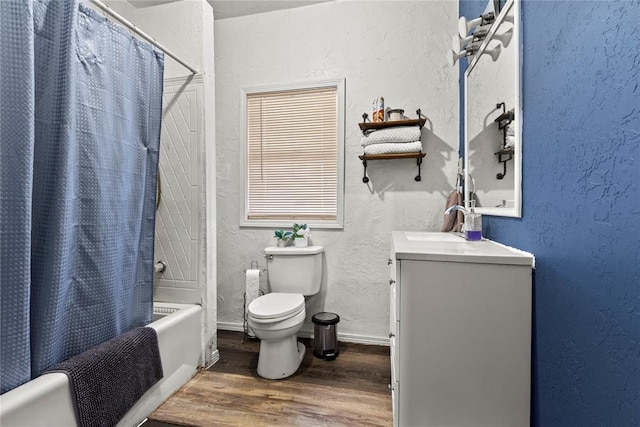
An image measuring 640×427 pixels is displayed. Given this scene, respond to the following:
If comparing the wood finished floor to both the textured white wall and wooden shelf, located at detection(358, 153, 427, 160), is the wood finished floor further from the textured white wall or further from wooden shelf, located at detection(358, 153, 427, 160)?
wooden shelf, located at detection(358, 153, 427, 160)

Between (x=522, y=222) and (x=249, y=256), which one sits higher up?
(x=522, y=222)

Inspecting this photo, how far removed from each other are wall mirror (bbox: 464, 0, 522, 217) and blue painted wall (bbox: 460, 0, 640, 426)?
0.26 feet

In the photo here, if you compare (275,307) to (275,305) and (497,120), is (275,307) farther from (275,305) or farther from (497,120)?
(497,120)

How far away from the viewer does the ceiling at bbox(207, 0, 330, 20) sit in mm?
2361

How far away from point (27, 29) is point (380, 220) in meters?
2.04

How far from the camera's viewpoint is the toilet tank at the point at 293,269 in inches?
88.0

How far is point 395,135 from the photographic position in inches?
82.0

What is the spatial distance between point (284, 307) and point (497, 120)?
5.02ft

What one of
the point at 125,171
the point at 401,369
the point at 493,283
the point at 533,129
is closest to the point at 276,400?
the point at 401,369

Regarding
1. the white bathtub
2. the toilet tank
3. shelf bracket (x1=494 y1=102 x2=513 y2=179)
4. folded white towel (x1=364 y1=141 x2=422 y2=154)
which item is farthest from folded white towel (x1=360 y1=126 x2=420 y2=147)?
the white bathtub

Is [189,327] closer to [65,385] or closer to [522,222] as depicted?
[65,385]

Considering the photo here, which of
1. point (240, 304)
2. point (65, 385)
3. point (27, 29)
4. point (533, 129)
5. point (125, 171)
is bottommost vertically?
point (240, 304)

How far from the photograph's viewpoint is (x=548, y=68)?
99 centimetres

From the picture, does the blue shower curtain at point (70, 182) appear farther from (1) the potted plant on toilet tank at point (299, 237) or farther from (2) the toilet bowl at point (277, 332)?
(1) the potted plant on toilet tank at point (299, 237)
